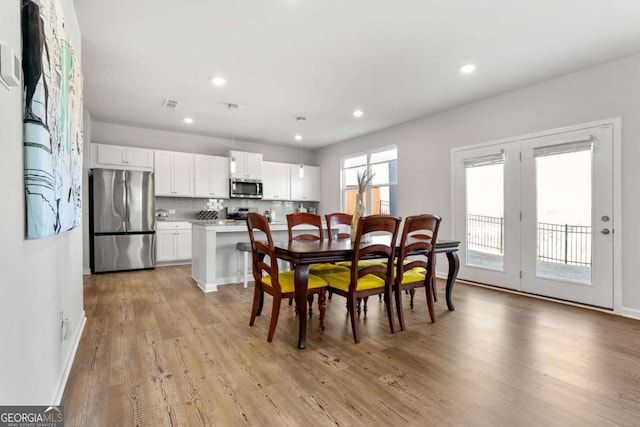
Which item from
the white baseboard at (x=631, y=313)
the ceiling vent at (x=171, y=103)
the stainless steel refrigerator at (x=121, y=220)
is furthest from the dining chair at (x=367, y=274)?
the stainless steel refrigerator at (x=121, y=220)

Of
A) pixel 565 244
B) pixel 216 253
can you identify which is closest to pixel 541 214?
pixel 565 244

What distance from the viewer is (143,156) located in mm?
5879

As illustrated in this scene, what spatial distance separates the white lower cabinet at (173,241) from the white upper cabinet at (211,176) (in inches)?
29.7

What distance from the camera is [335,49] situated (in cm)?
319

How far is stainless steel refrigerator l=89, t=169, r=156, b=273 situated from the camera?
5.29m

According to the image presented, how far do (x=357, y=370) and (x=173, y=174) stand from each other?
537 centimetres

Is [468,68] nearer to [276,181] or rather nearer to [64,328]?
[64,328]

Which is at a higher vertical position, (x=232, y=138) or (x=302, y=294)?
(x=232, y=138)

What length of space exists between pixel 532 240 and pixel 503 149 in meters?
1.25

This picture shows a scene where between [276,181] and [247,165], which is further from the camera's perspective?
[276,181]

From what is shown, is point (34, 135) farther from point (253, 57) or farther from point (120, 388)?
point (253, 57)

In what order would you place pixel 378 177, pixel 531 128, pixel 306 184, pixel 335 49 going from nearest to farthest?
pixel 335 49 → pixel 531 128 → pixel 378 177 → pixel 306 184

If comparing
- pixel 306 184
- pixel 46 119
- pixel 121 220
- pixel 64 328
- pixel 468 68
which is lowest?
pixel 64 328

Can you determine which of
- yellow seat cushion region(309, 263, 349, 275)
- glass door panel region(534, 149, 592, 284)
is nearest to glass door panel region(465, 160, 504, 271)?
glass door panel region(534, 149, 592, 284)
